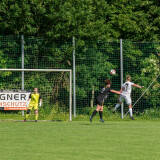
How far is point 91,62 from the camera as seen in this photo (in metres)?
21.4

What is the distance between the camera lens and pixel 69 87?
2017 cm

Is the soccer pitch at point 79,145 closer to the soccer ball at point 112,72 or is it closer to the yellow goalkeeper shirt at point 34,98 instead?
the yellow goalkeeper shirt at point 34,98

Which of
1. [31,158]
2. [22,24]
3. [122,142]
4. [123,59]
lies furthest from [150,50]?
[31,158]

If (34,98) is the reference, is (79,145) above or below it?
below

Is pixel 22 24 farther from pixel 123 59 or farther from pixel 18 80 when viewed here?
pixel 123 59

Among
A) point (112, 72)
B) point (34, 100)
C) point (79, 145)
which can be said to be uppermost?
point (112, 72)

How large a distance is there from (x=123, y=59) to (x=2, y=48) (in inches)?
Answer: 215

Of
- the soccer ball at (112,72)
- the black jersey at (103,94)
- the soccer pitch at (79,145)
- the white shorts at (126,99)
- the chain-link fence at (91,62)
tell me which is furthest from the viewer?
the chain-link fence at (91,62)

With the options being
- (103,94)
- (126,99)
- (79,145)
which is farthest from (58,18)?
(79,145)

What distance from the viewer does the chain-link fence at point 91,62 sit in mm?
20984

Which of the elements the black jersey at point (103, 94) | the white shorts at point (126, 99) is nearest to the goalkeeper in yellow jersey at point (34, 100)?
the black jersey at point (103, 94)

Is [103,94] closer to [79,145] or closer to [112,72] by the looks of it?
[112,72]

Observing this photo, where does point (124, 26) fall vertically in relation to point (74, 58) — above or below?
above

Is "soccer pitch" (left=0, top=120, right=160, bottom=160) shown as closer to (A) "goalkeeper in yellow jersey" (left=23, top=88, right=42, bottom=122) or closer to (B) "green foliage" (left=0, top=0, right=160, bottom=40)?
(A) "goalkeeper in yellow jersey" (left=23, top=88, right=42, bottom=122)
